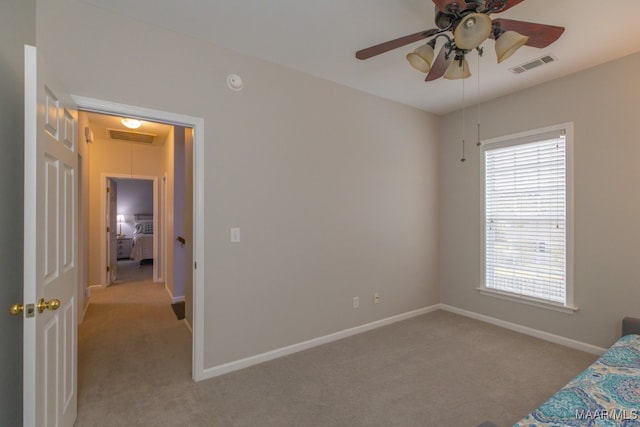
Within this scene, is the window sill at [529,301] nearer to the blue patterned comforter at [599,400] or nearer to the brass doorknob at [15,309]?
the blue patterned comforter at [599,400]

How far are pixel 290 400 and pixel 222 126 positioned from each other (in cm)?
223

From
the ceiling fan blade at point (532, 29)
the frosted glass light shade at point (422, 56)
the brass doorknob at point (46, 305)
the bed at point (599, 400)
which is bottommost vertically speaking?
the bed at point (599, 400)

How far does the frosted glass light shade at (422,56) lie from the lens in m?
1.85

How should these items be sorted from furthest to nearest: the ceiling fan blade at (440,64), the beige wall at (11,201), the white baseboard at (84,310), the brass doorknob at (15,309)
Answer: the white baseboard at (84,310) < the ceiling fan blade at (440,64) < the beige wall at (11,201) < the brass doorknob at (15,309)

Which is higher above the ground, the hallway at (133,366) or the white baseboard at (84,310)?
the white baseboard at (84,310)

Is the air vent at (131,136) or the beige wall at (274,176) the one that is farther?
the air vent at (131,136)

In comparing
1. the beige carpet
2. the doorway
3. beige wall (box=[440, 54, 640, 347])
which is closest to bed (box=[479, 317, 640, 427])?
the beige carpet

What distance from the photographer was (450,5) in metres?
1.55

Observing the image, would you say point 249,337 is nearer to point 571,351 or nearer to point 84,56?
point 84,56

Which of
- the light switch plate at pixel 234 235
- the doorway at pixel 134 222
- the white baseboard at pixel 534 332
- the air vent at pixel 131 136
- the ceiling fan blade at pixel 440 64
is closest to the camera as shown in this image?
the ceiling fan blade at pixel 440 64

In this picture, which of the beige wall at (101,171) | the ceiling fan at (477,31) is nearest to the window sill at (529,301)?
the ceiling fan at (477,31)

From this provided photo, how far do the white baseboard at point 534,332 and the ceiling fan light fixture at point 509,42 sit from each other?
297 centimetres

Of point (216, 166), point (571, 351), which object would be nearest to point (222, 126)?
point (216, 166)

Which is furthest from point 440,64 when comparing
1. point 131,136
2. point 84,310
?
point 131,136
